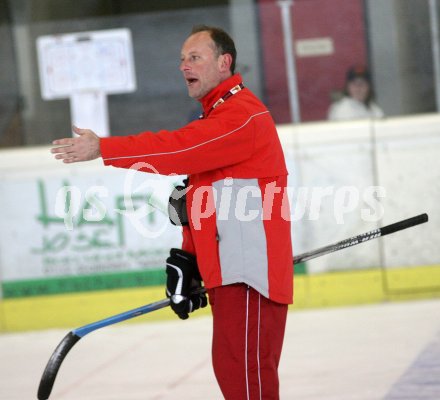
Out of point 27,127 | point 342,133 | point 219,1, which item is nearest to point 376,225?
point 342,133

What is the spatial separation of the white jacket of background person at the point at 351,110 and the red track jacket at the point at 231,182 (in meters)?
4.64

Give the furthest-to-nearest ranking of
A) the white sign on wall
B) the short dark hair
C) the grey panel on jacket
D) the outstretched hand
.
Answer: the white sign on wall < the short dark hair < the grey panel on jacket < the outstretched hand

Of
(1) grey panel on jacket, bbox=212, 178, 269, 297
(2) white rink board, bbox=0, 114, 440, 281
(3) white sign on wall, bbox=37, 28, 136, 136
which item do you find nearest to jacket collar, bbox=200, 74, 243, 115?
(1) grey panel on jacket, bbox=212, 178, 269, 297

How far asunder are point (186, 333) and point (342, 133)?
1942 millimetres

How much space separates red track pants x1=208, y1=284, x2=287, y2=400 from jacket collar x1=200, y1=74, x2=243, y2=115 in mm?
631

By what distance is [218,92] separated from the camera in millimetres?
3764

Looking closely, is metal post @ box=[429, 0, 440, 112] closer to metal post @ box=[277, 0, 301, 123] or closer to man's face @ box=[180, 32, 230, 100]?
metal post @ box=[277, 0, 301, 123]

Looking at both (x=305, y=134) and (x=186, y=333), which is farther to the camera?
(x=305, y=134)

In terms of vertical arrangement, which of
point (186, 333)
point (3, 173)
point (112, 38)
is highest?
point (112, 38)

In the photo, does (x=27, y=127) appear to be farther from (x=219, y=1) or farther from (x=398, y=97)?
(x=398, y=97)

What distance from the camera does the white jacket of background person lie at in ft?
27.2

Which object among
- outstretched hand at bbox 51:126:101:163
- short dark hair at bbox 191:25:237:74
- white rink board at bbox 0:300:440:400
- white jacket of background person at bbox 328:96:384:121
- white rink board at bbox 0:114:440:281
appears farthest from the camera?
white jacket of background person at bbox 328:96:384:121

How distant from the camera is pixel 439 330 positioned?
696cm

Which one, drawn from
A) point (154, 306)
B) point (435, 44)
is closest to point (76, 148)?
point (154, 306)
